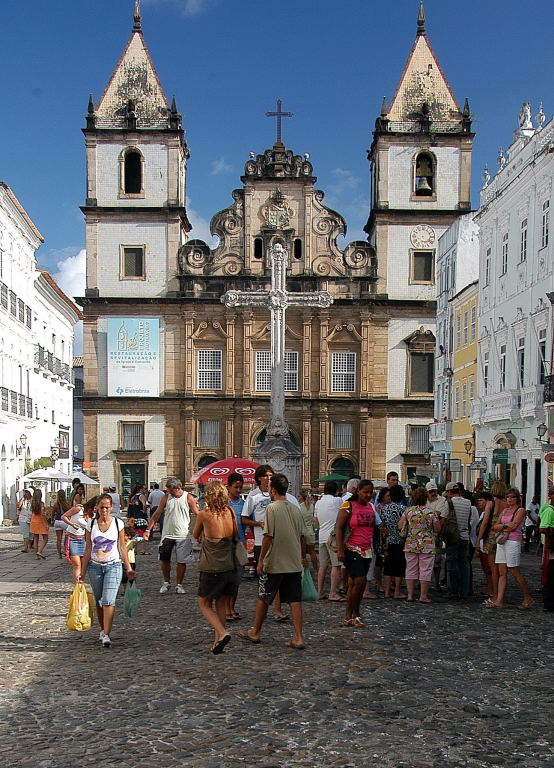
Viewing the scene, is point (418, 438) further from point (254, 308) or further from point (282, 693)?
point (282, 693)

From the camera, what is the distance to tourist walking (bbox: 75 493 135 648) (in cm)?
912

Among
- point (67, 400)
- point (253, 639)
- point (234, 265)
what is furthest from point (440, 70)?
point (253, 639)

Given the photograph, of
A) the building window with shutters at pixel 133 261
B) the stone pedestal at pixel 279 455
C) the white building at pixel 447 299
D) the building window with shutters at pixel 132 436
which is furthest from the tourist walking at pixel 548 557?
the building window with shutters at pixel 133 261

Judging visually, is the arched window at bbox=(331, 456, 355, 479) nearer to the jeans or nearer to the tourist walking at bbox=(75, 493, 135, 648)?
the jeans

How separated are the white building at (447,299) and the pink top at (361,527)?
1020 inches

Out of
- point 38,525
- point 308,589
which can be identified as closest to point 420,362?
point 38,525

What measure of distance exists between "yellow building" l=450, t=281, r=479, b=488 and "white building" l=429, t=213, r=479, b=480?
52 cm

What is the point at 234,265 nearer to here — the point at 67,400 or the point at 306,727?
the point at 67,400

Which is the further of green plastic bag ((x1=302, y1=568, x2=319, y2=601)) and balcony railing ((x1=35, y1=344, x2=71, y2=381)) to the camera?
balcony railing ((x1=35, y1=344, x2=71, y2=381))

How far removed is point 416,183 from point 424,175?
66 centimetres

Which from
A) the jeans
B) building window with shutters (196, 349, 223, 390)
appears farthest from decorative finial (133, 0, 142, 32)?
the jeans

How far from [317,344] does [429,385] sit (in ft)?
19.7

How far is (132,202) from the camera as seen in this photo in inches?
1855

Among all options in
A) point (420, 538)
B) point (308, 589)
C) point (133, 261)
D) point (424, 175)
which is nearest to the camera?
point (308, 589)
